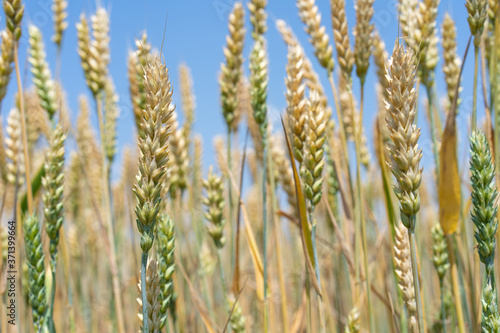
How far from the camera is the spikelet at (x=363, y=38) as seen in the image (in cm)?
127

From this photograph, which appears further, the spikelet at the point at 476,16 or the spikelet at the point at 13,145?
the spikelet at the point at 13,145

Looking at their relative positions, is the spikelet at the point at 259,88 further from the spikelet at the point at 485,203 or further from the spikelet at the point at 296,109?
the spikelet at the point at 485,203

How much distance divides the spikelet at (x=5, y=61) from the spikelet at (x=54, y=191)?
0.29m

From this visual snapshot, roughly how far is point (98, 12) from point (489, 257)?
165 cm

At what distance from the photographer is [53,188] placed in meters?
1.09

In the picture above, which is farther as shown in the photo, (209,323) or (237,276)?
(237,276)

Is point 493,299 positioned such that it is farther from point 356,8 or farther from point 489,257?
point 356,8

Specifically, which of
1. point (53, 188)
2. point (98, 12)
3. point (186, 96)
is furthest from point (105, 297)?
point (53, 188)

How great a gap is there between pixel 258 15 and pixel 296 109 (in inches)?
24.2

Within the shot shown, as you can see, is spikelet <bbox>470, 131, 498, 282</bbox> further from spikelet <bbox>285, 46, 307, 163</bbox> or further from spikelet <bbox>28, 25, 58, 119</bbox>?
spikelet <bbox>28, 25, 58, 119</bbox>

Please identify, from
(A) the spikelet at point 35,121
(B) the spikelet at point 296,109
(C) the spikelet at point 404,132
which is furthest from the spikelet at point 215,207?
(A) the spikelet at point 35,121

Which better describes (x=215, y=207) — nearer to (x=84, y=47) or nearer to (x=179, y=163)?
(x=179, y=163)

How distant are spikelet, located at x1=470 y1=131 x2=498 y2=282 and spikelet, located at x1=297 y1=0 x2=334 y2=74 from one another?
24.6 inches

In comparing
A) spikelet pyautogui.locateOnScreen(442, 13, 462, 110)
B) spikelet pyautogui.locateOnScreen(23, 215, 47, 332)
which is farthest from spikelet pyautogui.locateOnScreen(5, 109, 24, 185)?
spikelet pyautogui.locateOnScreen(442, 13, 462, 110)
